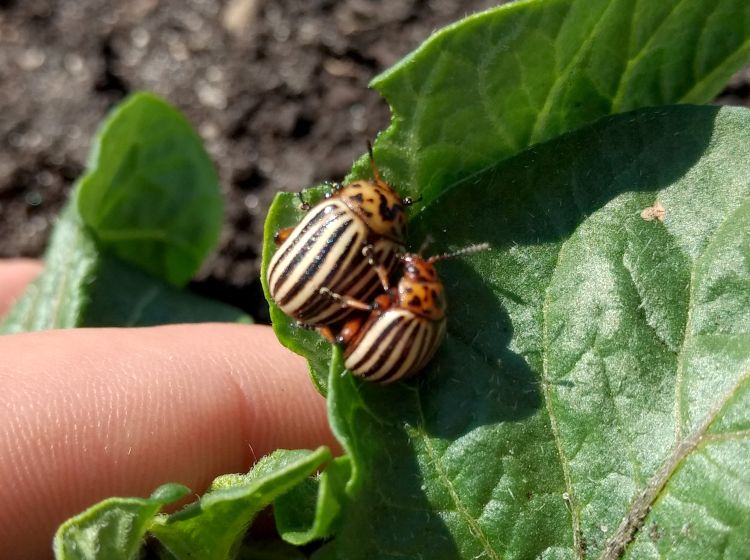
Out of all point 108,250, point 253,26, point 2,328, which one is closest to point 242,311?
point 108,250

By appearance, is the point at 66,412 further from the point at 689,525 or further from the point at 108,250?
the point at 689,525

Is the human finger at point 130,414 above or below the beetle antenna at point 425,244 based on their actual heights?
below

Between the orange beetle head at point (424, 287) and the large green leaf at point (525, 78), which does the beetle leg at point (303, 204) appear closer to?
the large green leaf at point (525, 78)

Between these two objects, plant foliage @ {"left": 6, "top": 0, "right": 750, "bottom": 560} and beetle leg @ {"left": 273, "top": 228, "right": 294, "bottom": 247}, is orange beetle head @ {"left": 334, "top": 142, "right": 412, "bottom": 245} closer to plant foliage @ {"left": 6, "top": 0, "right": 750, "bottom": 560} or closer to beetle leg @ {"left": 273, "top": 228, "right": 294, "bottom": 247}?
plant foliage @ {"left": 6, "top": 0, "right": 750, "bottom": 560}

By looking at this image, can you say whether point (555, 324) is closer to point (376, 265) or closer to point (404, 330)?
point (404, 330)

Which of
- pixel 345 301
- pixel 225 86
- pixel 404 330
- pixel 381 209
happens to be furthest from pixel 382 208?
pixel 225 86

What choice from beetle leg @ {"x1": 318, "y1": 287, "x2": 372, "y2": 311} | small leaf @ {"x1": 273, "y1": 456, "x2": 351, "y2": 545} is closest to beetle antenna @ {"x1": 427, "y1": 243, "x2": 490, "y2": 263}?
beetle leg @ {"x1": 318, "y1": 287, "x2": 372, "y2": 311}

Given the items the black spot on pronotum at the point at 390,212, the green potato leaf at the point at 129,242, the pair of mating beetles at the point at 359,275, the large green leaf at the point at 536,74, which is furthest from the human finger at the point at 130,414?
the large green leaf at the point at 536,74
